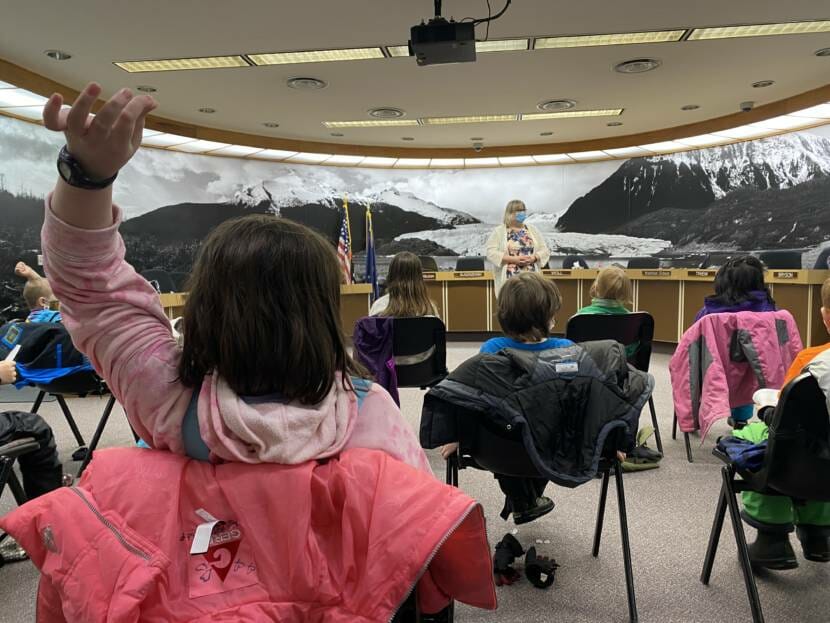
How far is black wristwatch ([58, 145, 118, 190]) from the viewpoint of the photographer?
674 mm

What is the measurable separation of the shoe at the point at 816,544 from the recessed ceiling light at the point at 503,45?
419cm

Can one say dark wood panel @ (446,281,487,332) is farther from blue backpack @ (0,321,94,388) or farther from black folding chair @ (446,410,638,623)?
black folding chair @ (446,410,638,623)

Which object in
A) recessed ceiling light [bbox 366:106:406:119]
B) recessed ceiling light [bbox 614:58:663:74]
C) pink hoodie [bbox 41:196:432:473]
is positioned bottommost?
pink hoodie [bbox 41:196:432:473]

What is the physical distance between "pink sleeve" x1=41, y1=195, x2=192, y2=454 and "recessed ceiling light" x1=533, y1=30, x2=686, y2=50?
4735mm

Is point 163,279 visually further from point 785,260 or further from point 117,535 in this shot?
point 785,260

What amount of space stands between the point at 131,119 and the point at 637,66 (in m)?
5.70

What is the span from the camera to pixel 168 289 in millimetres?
7398

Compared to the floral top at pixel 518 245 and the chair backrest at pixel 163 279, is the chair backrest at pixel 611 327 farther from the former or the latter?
the chair backrest at pixel 163 279

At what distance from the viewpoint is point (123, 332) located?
792 millimetres

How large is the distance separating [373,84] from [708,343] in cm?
430

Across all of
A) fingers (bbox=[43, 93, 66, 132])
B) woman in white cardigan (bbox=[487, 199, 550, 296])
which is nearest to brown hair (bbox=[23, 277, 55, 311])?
fingers (bbox=[43, 93, 66, 132])

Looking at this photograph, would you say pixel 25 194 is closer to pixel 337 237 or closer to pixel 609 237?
pixel 337 237

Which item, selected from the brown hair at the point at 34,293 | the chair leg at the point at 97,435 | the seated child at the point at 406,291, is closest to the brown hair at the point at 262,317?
the seated child at the point at 406,291

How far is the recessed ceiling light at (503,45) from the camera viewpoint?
471 centimetres
